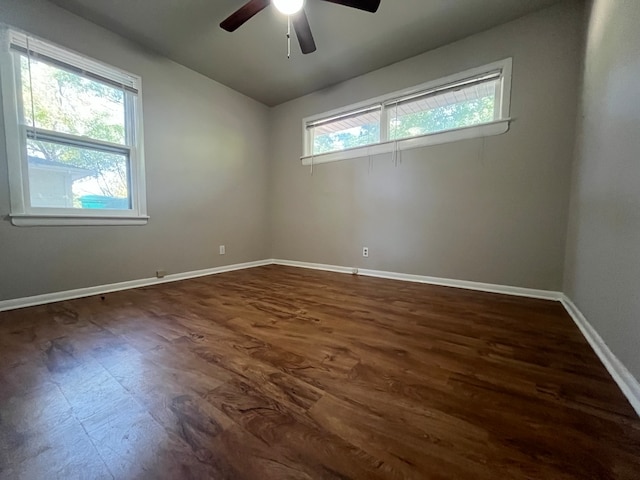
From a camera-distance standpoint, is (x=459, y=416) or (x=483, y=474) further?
(x=459, y=416)

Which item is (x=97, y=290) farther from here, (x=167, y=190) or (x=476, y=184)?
(x=476, y=184)

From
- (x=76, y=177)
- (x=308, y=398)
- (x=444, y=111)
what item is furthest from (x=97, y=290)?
(x=444, y=111)

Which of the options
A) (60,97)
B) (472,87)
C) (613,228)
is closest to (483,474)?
(613,228)

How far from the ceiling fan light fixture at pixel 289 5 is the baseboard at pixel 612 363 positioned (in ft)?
9.41

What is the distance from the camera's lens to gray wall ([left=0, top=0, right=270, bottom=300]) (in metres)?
2.12

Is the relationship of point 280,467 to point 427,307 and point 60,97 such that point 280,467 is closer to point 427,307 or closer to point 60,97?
point 427,307

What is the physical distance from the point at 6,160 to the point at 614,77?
13.8 feet

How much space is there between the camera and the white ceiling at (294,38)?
7.25ft

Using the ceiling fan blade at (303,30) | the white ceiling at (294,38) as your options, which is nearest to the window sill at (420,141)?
the white ceiling at (294,38)

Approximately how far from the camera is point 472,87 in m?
2.65

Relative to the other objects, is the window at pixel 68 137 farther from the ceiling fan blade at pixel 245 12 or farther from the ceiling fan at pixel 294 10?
the ceiling fan at pixel 294 10

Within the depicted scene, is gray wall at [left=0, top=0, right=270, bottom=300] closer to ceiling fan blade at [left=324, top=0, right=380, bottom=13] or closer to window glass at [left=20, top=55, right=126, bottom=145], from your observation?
window glass at [left=20, top=55, right=126, bottom=145]

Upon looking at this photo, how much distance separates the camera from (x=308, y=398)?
1000mm

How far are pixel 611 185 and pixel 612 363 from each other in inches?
36.8
